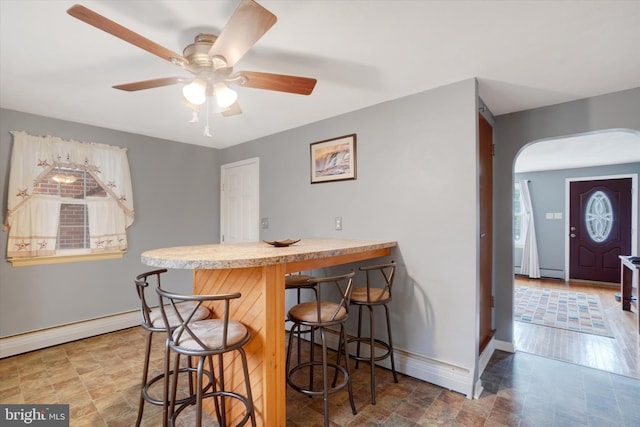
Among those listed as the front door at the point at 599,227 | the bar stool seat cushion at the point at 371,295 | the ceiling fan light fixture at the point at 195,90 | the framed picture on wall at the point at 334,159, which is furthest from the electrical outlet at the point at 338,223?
the front door at the point at 599,227

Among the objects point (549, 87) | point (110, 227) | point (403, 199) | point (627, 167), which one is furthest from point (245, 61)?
point (627, 167)

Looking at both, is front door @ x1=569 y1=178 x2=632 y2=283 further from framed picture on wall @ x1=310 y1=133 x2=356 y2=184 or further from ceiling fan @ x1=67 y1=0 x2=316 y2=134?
ceiling fan @ x1=67 y1=0 x2=316 y2=134

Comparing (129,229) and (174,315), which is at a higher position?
(129,229)

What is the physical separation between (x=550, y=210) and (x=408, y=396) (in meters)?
5.82

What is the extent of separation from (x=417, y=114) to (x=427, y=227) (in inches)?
36.3

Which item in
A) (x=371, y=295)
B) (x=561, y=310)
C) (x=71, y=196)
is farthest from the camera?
(x=561, y=310)

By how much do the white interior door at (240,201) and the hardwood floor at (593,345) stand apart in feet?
10.7

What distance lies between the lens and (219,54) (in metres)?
1.44

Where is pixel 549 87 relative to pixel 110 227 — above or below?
above

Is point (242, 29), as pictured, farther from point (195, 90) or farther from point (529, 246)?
point (529, 246)

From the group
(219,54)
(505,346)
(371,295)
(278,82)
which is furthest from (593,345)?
(219,54)

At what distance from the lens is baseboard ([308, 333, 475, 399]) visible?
2.11m

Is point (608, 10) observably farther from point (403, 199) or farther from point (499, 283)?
point (499, 283)

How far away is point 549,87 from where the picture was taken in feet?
7.36
